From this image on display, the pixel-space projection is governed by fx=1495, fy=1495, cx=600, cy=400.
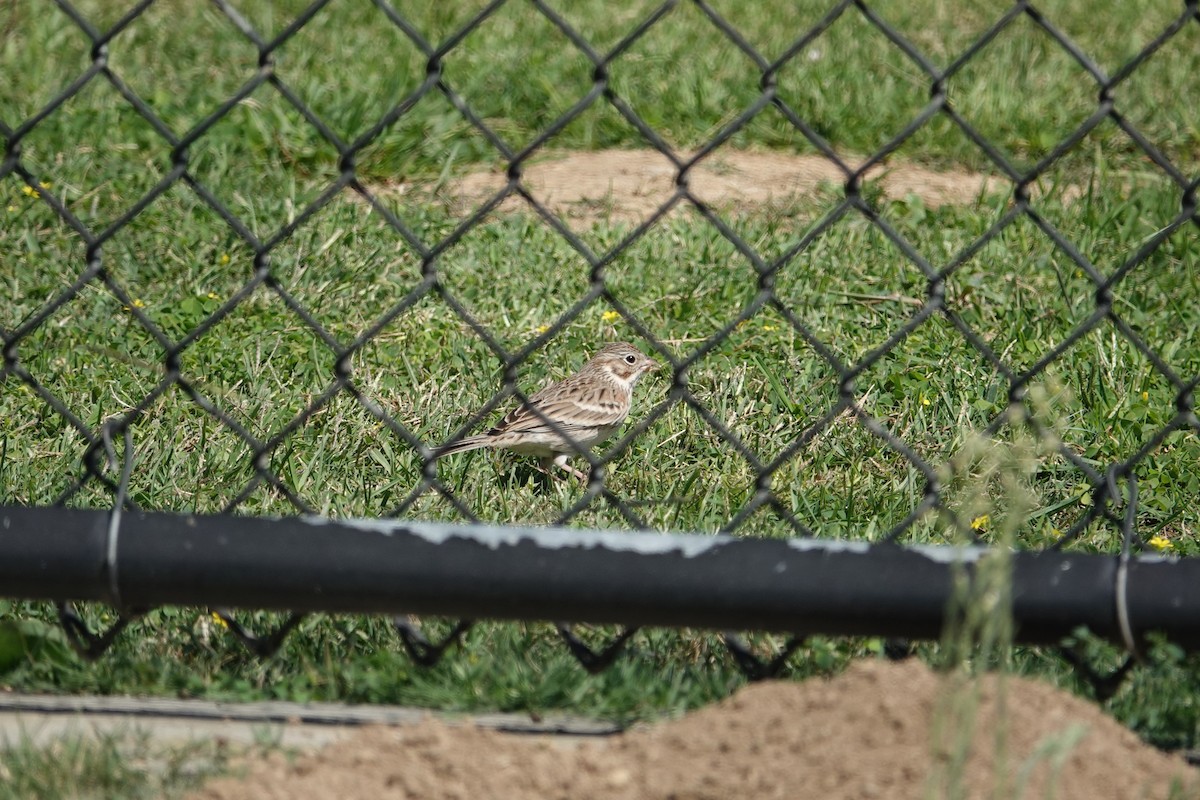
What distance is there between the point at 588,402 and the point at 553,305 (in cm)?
51

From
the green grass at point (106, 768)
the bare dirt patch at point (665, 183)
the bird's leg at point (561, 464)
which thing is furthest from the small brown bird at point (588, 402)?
the green grass at point (106, 768)

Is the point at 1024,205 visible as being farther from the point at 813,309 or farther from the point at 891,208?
the point at 891,208

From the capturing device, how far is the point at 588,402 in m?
5.89

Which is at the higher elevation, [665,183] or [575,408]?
[665,183]

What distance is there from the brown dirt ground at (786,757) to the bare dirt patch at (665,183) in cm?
451

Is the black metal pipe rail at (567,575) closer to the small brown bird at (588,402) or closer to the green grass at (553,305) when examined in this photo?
the green grass at (553,305)

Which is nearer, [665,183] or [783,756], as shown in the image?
[783,756]

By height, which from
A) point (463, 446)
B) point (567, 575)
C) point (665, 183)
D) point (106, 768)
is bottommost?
point (106, 768)

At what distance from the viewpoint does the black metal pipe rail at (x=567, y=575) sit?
2.82 m

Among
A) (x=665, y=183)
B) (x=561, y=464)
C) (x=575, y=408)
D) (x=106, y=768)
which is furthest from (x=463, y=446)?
(x=665, y=183)

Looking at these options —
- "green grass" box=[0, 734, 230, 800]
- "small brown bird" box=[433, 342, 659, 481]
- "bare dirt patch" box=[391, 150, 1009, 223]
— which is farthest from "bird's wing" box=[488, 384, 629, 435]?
"green grass" box=[0, 734, 230, 800]

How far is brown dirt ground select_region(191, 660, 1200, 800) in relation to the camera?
2.51m

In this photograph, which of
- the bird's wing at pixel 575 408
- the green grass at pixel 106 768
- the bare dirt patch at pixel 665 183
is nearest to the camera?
the green grass at pixel 106 768

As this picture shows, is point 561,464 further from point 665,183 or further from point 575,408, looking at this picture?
point 665,183
